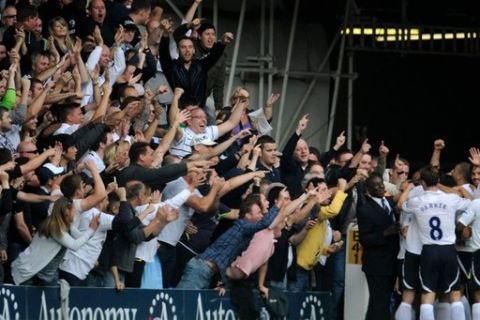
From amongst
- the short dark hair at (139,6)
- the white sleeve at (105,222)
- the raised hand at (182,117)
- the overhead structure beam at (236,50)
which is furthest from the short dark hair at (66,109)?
the overhead structure beam at (236,50)

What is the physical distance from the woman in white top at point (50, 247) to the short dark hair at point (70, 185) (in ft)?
0.26

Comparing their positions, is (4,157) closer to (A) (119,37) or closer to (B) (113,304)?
(B) (113,304)

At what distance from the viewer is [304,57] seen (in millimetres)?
27938

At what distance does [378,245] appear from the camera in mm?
19797

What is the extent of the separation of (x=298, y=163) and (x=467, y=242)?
2.39 m

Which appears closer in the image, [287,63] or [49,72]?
[49,72]

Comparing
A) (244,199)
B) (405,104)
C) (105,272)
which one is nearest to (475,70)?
(405,104)

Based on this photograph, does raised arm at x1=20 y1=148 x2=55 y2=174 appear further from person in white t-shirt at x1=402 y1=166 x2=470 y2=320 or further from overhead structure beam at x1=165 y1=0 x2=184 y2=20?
overhead structure beam at x1=165 y1=0 x2=184 y2=20

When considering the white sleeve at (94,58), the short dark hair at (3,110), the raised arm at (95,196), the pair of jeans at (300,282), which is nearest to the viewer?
the raised arm at (95,196)

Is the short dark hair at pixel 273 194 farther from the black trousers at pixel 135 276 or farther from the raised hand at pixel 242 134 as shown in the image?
the black trousers at pixel 135 276

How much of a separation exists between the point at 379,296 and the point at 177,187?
329cm

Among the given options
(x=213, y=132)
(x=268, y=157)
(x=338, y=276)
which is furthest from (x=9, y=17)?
(x=338, y=276)

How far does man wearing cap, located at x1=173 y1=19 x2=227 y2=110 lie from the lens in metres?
21.0

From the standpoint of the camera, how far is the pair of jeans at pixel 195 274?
17.6 m
